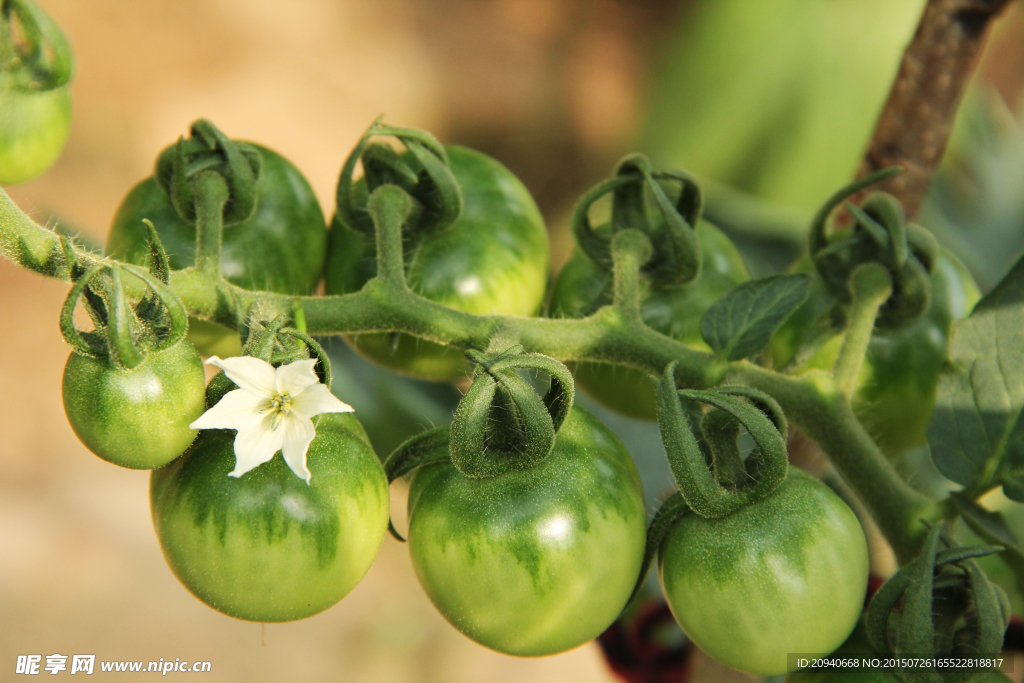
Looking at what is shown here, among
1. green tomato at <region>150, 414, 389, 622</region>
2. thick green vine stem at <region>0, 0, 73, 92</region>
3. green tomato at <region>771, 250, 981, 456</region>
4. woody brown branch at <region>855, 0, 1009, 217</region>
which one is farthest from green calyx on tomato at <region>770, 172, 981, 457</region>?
thick green vine stem at <region>0, 0, 73, 92</region>

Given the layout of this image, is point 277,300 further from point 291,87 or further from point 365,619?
point 291,87

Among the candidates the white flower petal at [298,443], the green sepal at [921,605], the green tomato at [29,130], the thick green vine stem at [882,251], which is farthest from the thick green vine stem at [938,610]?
the green tomato at [29,130]

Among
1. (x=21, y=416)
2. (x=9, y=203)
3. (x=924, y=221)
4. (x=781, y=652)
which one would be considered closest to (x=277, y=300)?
(x=9, y=203)

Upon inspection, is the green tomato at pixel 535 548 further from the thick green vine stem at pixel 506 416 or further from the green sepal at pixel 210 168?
the green sepal at pixel 210 168

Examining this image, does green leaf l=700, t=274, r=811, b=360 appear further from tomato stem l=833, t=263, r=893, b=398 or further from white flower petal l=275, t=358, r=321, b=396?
white flower petal l=275, t=358, r=321, b=396

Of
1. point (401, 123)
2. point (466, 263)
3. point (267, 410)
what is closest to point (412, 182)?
point (466, 263)

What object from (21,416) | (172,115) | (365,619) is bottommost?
(365,619)
